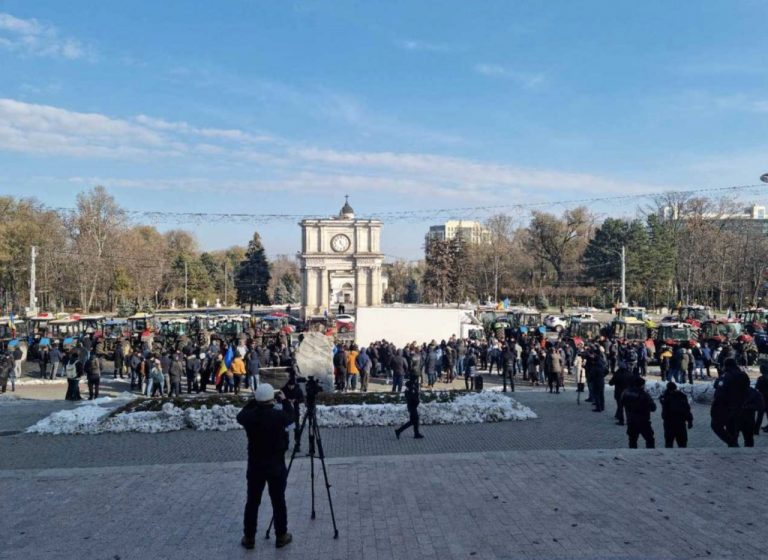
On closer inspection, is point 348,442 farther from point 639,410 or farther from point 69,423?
point 69,423

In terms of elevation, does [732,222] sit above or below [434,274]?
above

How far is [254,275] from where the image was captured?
8506cm

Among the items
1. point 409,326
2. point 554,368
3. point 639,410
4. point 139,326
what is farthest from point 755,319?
point 139,326

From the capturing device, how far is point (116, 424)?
47.3ft

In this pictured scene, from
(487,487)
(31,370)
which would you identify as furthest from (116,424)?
(31,370)

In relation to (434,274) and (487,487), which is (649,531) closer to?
(487,487)

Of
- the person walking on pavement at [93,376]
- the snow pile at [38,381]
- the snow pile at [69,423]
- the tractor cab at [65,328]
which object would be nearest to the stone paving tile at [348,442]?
the snow pile at [69,423]

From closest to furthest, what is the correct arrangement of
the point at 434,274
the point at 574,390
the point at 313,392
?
the point at 313,392 → the point at 574,390 → the point at 434,274

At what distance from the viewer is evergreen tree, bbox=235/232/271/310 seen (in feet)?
277

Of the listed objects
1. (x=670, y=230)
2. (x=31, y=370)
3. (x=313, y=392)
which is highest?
(x=670, y=230)

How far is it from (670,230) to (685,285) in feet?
29.9

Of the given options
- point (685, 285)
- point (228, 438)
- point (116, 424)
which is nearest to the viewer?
point (228, 438)

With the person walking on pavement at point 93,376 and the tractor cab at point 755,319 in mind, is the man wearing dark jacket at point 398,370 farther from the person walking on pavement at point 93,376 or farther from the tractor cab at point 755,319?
the tractor cab at point 755,319

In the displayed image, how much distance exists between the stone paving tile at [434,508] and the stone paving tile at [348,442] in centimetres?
188
